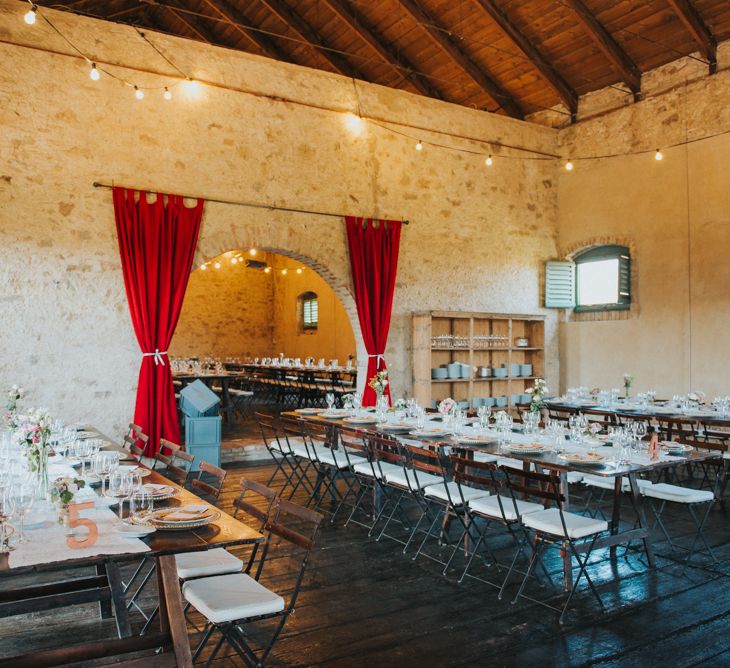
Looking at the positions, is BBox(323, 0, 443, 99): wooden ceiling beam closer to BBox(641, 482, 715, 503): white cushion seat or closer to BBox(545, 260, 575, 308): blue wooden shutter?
BBox(545, 260, 575, 308): blue wooden shutter

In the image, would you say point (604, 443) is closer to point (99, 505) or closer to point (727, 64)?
point (99, 505)

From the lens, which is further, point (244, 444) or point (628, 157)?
point (628, 157)

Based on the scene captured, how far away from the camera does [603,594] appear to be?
400cm

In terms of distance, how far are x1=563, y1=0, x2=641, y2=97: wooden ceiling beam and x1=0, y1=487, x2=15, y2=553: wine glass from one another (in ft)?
28.5

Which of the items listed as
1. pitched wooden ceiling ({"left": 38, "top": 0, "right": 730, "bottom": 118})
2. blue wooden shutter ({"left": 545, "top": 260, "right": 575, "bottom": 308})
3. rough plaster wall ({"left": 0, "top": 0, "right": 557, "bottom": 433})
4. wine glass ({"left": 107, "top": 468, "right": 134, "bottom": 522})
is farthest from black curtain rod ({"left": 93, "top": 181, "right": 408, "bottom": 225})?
wine glass ({"left": 107, "top": 468, "right": 134, "bottom": 522})

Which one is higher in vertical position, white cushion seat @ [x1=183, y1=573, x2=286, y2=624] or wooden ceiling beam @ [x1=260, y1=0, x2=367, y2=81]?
wooden ceiling beam @ [x1=260, y1=0, x2=367, y2=81]

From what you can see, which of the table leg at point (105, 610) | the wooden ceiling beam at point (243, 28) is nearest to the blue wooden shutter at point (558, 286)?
the wooden ceiling beam at point (243, 28)

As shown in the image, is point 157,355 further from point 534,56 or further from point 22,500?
point 534,56

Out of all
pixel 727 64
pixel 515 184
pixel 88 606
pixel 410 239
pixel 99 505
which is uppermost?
pixel 727 64

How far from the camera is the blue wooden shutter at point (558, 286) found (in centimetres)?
1099

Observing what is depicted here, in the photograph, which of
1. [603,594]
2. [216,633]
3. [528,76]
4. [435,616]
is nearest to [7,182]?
[216,633]

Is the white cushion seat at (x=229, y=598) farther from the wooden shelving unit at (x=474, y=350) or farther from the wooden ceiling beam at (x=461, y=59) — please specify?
the wooden ceiling beam at (x=461, y=59)

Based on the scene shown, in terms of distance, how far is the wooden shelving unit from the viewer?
31.8 ft

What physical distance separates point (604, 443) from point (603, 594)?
134cm
